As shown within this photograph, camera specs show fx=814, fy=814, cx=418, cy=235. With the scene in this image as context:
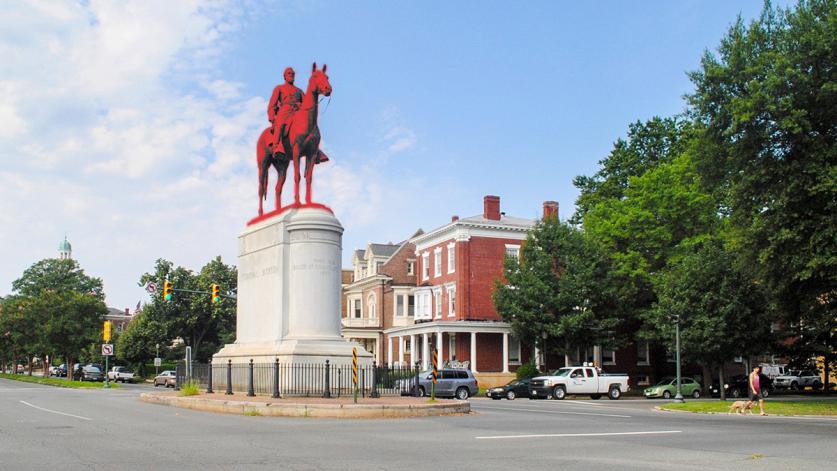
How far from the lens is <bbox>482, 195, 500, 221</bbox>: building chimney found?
63.2m

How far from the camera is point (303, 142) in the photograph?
30.2 meters

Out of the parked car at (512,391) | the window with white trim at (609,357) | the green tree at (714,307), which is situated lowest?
the parked car at (512,391)

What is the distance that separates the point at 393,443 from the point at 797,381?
170 feet

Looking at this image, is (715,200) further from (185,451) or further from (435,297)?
(185,451)

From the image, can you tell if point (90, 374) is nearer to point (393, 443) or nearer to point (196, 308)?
point (196, 308)

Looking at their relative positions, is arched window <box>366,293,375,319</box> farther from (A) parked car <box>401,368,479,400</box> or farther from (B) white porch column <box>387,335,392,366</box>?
(A) parked car <box>401,368,479,400</box>

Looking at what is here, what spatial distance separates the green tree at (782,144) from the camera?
2938 centimetres

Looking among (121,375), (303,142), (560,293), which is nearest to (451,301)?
(560,293)

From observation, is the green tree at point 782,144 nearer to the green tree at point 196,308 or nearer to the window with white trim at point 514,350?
the window with white trim at point 514,350

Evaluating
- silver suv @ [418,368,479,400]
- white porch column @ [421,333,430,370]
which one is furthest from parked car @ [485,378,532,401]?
white porch column @ [421,333,430,370]

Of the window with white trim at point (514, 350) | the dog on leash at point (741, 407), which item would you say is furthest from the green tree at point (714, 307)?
the window with white trim at point (514, 350)

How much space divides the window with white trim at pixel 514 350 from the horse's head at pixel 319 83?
35.9 metres

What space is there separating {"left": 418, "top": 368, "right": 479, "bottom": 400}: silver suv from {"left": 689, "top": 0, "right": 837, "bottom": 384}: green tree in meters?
14.0

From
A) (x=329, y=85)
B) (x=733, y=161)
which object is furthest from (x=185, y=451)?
(x=733, y=161)
